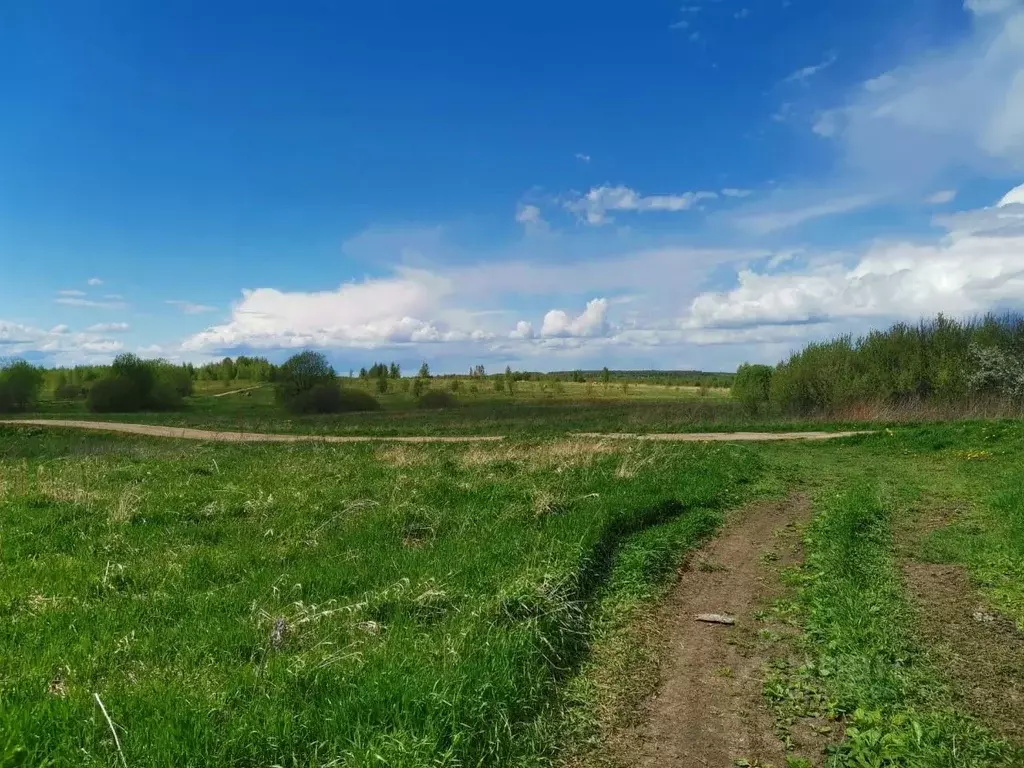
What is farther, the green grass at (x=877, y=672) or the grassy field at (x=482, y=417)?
the grassy field at (x=482, y=417)

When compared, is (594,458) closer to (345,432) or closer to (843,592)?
(843,592)

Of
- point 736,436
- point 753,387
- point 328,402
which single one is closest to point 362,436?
point 736,436

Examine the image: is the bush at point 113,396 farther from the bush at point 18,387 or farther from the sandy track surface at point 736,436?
the sandy track surface at point 736,436

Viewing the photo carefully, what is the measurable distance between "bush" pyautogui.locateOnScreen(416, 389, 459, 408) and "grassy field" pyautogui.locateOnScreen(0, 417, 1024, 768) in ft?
197

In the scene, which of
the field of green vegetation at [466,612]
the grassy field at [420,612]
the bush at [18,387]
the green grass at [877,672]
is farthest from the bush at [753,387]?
the bush at [18,387]

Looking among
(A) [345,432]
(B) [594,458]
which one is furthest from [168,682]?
(A) [345,432]

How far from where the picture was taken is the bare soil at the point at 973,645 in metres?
4.72

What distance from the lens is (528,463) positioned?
1502cm

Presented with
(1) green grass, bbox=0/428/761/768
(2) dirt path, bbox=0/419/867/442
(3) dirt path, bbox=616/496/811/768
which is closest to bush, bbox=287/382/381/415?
(2) dirt path, bbox=0/419/867/442

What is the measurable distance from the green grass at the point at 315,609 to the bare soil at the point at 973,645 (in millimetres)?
2786

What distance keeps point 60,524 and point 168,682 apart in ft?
21.4

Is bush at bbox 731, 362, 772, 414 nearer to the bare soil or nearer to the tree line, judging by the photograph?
the tree line

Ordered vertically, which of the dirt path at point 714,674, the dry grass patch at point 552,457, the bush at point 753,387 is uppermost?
the bush at point 753,387

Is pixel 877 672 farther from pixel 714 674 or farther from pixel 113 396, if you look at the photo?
pixel 113 396
